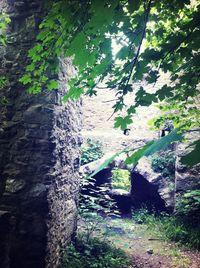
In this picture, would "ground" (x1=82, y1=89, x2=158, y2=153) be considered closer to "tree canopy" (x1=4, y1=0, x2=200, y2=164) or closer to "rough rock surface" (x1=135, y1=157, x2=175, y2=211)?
"rough rock surface" (x1=135, y1=157, x2=175, y2=211)

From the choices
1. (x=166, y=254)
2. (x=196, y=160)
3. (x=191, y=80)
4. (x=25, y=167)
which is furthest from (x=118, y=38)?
(x=166, y=254)

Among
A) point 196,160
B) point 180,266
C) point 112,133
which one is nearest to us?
point 196,160

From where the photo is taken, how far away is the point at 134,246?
543 centimetres

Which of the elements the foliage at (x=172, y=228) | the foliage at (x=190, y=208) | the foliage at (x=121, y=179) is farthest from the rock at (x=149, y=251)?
the foliage at (x=121, y=179)

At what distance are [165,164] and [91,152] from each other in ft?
8.93

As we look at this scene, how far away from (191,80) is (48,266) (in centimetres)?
294

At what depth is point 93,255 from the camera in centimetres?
450

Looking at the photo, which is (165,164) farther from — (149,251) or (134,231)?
(149,251)

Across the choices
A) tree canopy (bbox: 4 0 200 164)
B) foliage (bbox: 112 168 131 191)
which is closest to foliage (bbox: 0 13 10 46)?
tree canopy (bbox: 4 0 200 164)

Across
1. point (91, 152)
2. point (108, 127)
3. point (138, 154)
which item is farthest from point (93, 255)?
point (108, 127)

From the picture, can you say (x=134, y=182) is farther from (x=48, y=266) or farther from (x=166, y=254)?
(x=48, y=266)

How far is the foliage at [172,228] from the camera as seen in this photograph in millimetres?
5469

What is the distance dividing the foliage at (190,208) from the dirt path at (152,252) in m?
0.78

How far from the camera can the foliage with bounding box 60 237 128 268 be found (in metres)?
4.02
